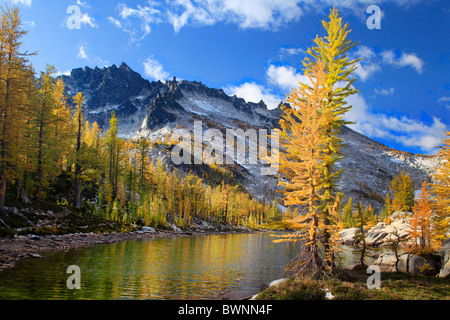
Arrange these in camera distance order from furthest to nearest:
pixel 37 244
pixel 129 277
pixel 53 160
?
pixel 53 160 < pixel 37 244 < pixel 129 277

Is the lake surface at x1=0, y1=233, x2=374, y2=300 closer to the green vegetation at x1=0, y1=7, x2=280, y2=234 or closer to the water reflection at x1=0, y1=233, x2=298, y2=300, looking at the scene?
the water reflection at x1=0, y1=233, x2=298, y2=300

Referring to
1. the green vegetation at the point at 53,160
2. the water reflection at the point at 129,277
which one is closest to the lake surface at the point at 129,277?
the water reflection at the point at 129,277

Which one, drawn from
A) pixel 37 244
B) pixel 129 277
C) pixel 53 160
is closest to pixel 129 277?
pixel 129 277

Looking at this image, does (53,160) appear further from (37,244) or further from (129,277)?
(129,277)

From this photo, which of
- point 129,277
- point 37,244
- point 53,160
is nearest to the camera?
point 129,277

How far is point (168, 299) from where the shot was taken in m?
12.2

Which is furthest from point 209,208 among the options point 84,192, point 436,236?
point 436,236

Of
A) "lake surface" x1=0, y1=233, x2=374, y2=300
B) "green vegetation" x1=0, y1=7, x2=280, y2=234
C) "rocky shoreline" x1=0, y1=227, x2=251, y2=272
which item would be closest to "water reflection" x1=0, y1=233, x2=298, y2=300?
"lake surface" x1=0, y1=233, x2=374, y2=300

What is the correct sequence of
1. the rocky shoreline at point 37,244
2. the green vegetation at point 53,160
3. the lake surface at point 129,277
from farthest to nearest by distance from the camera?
the green vegetation at point 53,160, the rocky shoreline at point 37,244, the lake surface at point 129,277

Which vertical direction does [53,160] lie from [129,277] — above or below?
above

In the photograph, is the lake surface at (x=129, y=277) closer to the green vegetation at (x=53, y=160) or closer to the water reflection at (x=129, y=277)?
→ the water reflection at (x=129, y=277)

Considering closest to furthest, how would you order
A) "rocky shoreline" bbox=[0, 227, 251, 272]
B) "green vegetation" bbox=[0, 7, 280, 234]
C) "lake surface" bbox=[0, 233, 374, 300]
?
"lake surface" bbox=[0, 233, 374, 300]
"rocky shoreline" bbox=[0, 227, 251, 272]
"green vegetation" bbox=[0, 7, 280, 234]

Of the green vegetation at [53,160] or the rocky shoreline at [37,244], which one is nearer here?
the rocky shoreline at [37,244]

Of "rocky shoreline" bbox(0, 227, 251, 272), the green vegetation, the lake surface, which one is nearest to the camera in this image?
the lake surface
